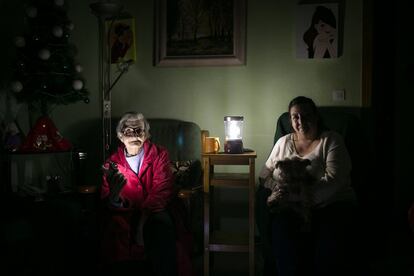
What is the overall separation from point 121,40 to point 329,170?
1.86m

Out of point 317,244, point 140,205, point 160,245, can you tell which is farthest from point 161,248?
point 317,244

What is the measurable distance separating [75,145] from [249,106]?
1377 mm

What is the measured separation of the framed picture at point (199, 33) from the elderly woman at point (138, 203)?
0.84 meters

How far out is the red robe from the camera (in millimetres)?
2379

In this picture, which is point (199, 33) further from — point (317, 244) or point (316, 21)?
point (317, 244)

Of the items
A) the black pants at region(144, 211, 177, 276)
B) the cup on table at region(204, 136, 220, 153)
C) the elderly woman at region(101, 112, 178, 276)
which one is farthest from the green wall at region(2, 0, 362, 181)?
the black pants at region(144, 211, 177, 276)

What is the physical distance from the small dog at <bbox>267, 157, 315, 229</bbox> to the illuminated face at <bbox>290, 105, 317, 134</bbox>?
25 cm

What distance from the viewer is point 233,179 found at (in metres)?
2.73

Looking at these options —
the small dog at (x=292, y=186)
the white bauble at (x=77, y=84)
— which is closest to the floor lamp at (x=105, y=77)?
the white bauble at (x=77, y=84)

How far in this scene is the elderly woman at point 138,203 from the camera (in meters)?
2.26

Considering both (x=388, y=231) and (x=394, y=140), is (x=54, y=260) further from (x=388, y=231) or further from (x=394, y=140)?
(x=394, y=140)

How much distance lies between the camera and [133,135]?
263 centimetres

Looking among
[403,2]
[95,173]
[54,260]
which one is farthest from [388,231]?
[54,260]

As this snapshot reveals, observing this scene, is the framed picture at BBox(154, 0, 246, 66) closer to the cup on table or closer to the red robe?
the cup on table
